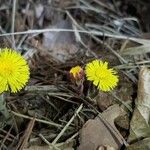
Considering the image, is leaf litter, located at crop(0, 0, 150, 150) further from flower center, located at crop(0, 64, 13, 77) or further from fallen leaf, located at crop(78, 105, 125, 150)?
flower center, located at crop(0, 64, 13, 77)

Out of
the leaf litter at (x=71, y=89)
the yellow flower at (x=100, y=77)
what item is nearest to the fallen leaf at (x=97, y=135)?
the leaf litter at (x=71, y=89)

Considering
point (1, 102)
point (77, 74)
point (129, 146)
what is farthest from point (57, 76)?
point (129, 146)

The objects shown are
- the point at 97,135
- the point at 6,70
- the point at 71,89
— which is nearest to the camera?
the point at 6,70

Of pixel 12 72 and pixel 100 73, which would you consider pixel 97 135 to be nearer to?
pixel 100 73

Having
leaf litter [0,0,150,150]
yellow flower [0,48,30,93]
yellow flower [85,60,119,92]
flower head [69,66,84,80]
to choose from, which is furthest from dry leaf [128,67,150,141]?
yellow flower [0,48,30,93]

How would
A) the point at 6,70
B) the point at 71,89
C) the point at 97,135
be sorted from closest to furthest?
the point at 6,70, the point at 97,135, the point at 71,89

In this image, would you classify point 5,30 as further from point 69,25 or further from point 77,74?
point 77,74

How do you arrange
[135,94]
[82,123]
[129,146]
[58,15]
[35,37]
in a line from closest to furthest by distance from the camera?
[129,146], [82,123], [135,94], [35,37], [58,15]

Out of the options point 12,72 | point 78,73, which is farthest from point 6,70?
point 78,73
